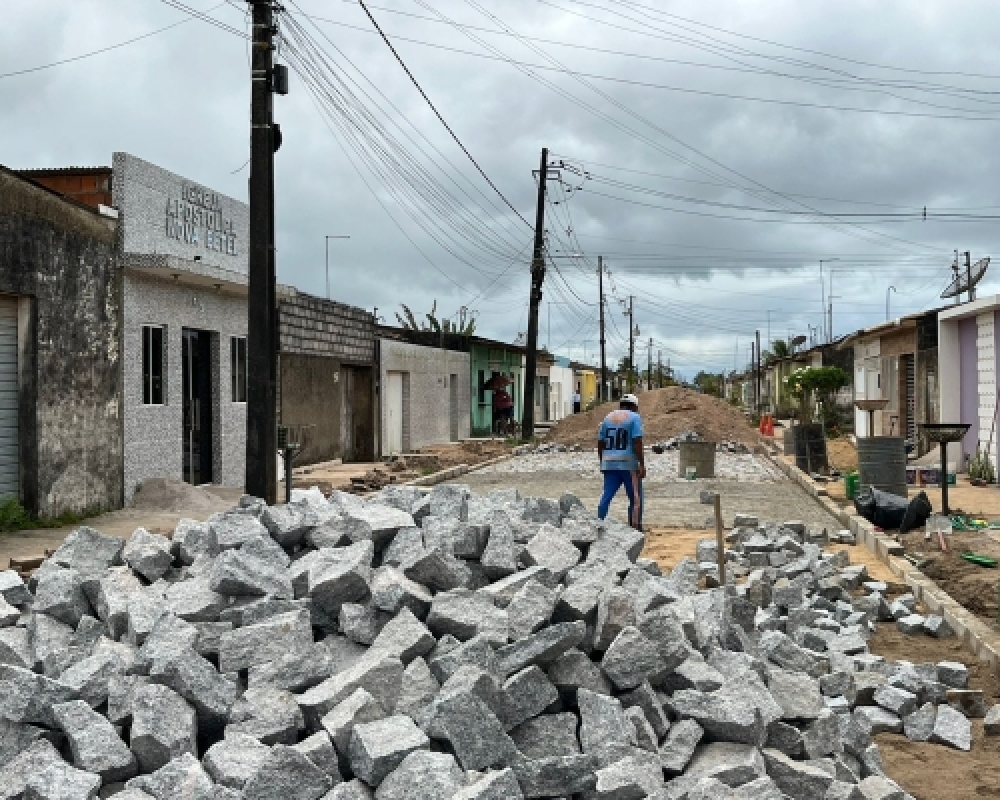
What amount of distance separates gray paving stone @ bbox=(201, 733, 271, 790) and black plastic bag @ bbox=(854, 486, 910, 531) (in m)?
10.6

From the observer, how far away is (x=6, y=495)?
39.1ft

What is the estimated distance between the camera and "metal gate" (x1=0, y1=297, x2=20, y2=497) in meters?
11.9

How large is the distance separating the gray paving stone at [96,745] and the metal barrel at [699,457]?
703 inches

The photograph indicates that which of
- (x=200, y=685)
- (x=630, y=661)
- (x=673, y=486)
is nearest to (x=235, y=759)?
(x=200, y=685)

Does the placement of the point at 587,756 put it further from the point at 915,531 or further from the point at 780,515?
the point at 780,515

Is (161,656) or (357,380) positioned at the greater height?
(357,380)

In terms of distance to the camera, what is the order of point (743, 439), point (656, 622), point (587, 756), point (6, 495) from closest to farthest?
point (587, 756) < point (656, 622) < point (6, 495) < point (743, 439)

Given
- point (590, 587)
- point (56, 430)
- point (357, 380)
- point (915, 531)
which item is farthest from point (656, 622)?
point (357, 380)

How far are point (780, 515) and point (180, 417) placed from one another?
28.8ft

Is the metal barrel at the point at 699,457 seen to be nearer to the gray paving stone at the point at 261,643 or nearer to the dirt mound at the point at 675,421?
the dirt mound at the point at 675,421

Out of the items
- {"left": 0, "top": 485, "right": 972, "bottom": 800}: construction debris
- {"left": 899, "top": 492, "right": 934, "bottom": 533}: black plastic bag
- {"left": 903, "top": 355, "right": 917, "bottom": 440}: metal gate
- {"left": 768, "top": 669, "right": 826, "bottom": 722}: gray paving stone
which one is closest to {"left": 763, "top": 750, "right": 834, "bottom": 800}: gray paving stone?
{"left": 0, "top": 485, "right": 972, "bottom": 800}: construction debris

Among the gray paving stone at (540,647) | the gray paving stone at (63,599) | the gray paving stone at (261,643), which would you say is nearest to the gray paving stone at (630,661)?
the gray paving stone at (540,647)

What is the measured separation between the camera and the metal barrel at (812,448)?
21094 millimetres

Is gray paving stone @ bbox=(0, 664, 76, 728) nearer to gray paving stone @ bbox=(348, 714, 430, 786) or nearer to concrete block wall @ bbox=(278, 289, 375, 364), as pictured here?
gray paving stone @ bbox=(348, 714, 430, 786)
